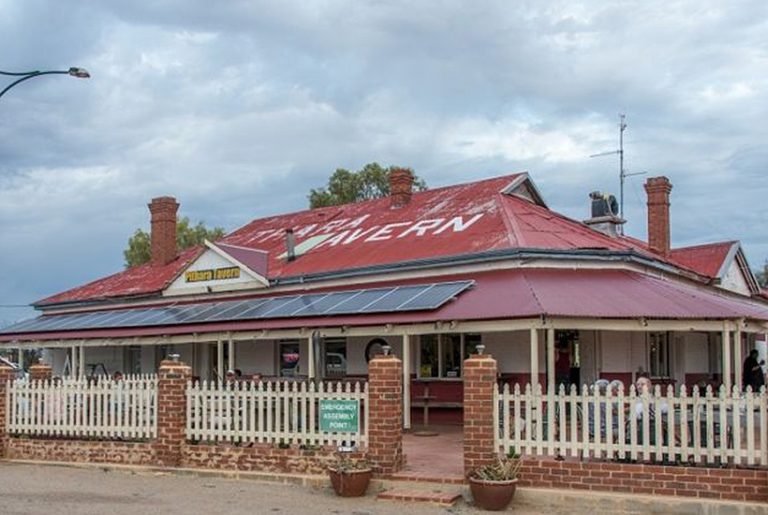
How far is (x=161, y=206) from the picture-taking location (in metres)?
27.5

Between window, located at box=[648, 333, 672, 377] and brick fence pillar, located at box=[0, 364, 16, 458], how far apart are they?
43.2 feet

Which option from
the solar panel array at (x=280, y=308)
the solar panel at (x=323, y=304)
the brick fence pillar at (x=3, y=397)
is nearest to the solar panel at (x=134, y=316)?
the solar panel array at (x=280, y=308)

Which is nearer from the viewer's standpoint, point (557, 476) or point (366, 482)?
point (557, 476)

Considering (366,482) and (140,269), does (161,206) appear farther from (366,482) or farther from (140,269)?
(366,482)

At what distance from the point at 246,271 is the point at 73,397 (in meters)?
8.40

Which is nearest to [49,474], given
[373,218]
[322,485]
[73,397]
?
[73,397]

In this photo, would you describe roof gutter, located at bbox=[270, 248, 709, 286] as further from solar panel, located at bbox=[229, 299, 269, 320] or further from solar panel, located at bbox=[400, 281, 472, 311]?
solar panel, located at bbox=[229, 299, 269, 320]

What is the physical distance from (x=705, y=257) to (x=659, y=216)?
63.5 inches

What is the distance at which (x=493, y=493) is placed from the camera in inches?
383

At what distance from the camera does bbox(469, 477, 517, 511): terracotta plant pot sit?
31.9ft

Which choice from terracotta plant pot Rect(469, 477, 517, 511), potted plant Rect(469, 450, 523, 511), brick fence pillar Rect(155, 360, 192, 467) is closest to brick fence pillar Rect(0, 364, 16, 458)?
brick fence pillar Rect(155, 360, 192, 467)

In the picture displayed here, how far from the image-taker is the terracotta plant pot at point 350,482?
34.7 ft

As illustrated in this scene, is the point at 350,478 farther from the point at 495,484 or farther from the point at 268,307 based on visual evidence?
the point at 268,307

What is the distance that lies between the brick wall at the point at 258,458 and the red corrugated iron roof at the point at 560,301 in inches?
192
